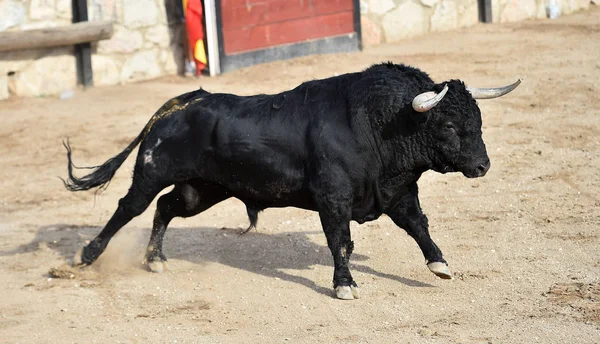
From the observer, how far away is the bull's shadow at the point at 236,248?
7188 mm

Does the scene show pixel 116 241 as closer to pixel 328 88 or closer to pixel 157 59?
pixel 328 88

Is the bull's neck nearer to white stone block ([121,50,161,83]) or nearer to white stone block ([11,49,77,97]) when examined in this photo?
white stone block ([11,49,77,97])

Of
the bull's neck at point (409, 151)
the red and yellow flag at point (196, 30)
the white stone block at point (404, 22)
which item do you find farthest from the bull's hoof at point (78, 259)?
the white stone block at point (404, 22)

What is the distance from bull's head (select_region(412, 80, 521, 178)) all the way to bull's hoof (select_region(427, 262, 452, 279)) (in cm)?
61

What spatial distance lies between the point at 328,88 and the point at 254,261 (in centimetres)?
143

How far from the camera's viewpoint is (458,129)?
637 cm

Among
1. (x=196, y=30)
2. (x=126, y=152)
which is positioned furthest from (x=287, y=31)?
(x=126, y=152)

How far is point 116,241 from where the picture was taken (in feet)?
25.6

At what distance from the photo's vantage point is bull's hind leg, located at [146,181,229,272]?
23.3 ft

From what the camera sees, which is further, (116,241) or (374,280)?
(116,241)

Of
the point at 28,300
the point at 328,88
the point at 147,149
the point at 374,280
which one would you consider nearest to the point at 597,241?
the point at 374,280

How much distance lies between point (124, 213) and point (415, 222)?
6.40 ft

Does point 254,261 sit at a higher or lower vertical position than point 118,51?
lower

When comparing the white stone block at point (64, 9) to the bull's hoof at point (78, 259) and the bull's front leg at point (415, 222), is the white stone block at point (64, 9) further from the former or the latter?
the bull's front leg at point (415, 222)
